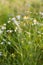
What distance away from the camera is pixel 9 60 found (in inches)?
150

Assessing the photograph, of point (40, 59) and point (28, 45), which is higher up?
point (28, 45)

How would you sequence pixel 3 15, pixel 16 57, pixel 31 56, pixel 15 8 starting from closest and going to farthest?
pixel 31 56 < pixel 16 57 < pixel 3 15 < pixel 15 8

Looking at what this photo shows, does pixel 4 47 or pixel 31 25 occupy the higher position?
pixel 31 25

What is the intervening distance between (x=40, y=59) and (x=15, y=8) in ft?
6.71

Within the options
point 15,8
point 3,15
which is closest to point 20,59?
point 3,15

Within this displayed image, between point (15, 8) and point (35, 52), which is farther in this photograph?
point (15, 8)

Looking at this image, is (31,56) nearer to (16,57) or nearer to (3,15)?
(16,57)

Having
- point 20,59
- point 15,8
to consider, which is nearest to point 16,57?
point 20,59

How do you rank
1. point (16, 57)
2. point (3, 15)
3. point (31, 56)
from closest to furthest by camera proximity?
point (31, 56)
point (16, 57)
point (3, 15)

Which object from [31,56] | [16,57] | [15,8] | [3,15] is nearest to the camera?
[31,56]

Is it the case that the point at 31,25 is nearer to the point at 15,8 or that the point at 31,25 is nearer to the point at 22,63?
the point at 22,63

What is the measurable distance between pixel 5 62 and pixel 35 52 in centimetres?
43

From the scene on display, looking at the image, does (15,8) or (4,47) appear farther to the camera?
(15,8)

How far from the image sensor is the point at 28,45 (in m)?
3.75
